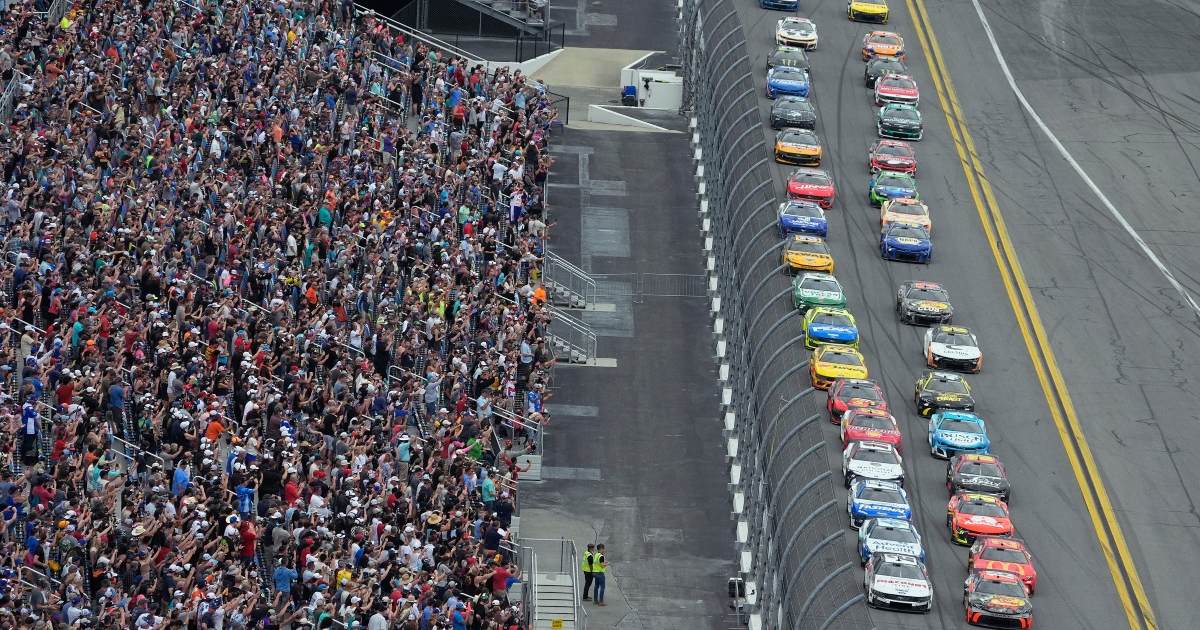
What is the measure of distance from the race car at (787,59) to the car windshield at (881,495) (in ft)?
74.8

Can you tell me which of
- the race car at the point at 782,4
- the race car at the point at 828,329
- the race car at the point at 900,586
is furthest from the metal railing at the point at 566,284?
the race car at the point at 900,586

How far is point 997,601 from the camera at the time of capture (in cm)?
3619

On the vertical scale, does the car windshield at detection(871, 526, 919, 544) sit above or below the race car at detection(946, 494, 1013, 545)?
below

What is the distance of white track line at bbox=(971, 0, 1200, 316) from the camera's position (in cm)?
5250

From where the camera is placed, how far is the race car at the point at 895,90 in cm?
5962

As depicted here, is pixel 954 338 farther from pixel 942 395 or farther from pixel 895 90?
pixel 895 90

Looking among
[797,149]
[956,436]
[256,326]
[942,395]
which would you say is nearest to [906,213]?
[797,149]

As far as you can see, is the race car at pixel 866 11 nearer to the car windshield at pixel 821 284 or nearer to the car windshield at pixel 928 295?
the car windshield at pixel 928 295

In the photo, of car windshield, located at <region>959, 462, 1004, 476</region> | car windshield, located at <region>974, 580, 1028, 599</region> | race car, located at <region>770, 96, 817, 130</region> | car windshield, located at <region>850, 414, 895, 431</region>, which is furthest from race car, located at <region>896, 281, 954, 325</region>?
car windshield, located at <region>974, 580, 1028, 599</region>

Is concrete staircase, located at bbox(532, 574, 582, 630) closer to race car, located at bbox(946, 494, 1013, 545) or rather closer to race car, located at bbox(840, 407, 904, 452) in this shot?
race car, located at bbox(840, 407, 904, 452)

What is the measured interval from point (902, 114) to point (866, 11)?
876 centimetres

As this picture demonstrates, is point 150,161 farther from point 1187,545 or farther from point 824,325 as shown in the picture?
point 1187,545

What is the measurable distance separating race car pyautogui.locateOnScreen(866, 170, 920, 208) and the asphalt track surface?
0.45 meters

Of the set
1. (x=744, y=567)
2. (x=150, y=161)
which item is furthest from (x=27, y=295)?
(x=744, y=567)
